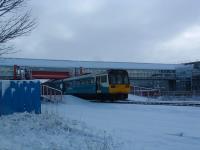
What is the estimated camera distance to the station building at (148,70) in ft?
234

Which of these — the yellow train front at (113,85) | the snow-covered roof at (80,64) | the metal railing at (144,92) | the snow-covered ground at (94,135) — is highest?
the snow-covered roof at (80,64)

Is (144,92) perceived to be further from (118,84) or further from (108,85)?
(108,85)

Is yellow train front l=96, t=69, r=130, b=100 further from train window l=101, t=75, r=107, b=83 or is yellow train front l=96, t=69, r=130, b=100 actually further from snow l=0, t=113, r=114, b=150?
snow l=0, t=113, r=114, b=150

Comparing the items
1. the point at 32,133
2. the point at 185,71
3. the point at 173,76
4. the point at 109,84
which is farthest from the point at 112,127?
the point at 173,76

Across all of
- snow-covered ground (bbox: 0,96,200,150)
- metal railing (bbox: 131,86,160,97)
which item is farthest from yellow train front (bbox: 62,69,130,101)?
snow-covered ground (bbox: 0,96,200,150)

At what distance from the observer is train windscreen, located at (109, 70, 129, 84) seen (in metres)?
34.5

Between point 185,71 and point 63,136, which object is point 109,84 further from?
point 185,71

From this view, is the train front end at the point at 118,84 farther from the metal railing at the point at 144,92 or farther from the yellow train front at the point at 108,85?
the metal railing at the point at 144,92

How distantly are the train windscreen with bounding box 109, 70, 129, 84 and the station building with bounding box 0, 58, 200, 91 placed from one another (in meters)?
31.9

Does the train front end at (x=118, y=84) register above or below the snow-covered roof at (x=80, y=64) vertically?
below

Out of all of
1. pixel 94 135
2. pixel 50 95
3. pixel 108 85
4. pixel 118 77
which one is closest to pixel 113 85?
pixel 108 85

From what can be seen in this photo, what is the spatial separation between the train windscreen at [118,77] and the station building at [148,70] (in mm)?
31945

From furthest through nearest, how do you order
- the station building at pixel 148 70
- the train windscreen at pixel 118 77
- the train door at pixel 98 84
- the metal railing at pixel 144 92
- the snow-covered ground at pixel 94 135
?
the station building at pixel 148 70 < the metal railing at pixel 144 92 < the train door at pixel 98 84 < the train windscreen at pixel 118 77 < the snow-covered ground at pixel 94 135

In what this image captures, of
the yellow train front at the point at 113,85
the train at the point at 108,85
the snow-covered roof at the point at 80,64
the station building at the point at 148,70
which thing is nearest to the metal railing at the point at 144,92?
the train at the point at 108,85
